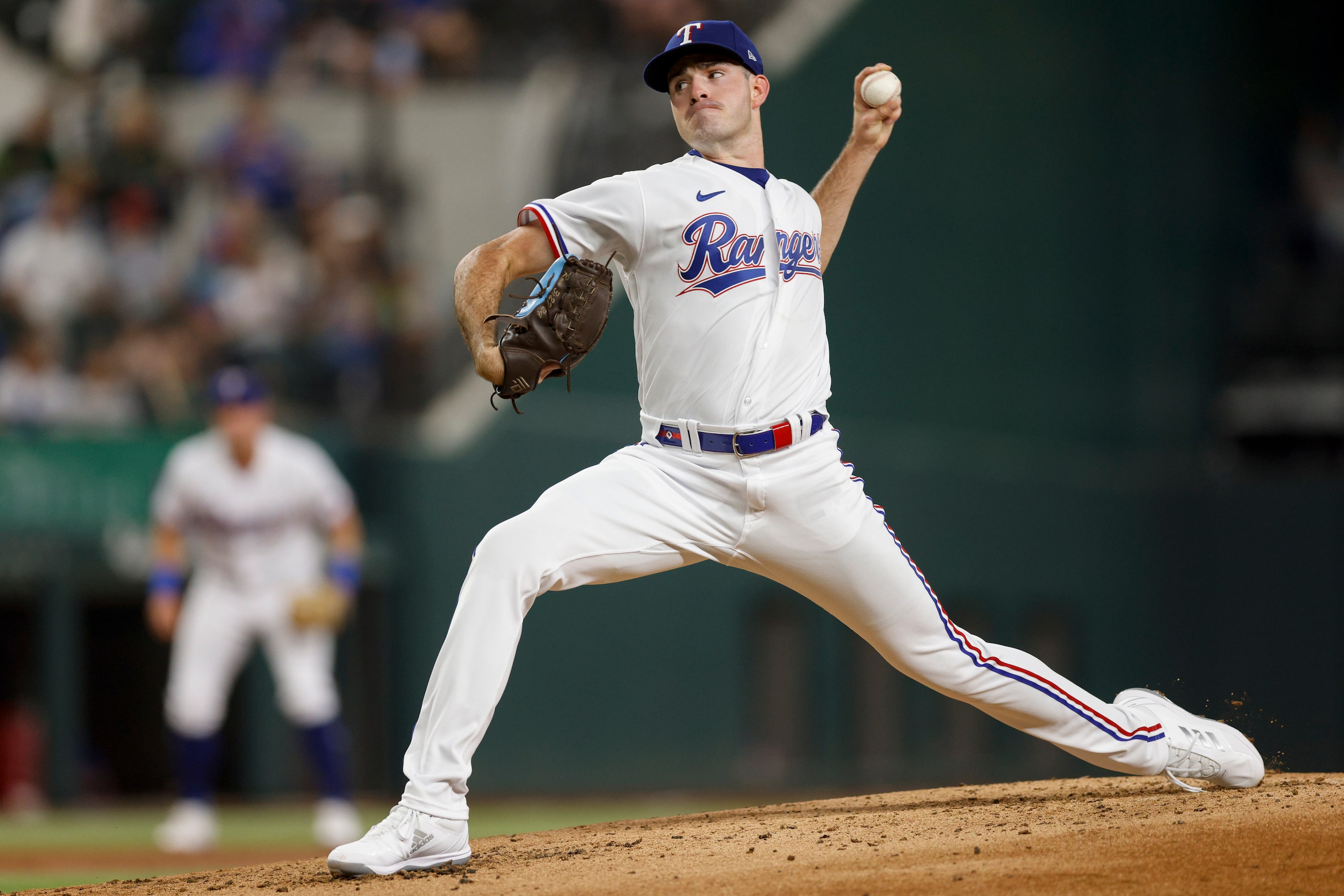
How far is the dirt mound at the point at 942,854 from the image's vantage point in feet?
11.2

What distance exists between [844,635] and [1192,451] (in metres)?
3.80

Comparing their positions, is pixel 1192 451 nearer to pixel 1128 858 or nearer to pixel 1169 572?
pixel 1169 572

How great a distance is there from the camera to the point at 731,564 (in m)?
3.73

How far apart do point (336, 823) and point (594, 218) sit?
4566mm

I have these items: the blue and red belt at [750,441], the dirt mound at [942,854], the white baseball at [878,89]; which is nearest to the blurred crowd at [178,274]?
the dirt mound at [942,854]

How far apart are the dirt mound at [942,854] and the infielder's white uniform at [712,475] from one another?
34cm

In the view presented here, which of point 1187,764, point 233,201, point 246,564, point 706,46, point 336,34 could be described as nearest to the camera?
point 706,46

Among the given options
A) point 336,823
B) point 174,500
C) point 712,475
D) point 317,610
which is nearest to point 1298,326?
point 317,610

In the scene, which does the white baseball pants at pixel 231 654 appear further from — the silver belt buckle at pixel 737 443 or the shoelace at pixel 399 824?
the silver belt buckle at pixel 737 443

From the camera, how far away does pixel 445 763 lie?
346 centimetres

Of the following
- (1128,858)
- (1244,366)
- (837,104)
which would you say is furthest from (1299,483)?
(1128,858)

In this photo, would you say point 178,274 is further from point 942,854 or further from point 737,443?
point 942,854

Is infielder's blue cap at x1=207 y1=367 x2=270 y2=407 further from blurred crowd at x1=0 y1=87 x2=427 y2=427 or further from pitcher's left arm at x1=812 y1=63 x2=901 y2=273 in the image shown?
pitcher's left arm at x1=812 y1=63 x2=901 y2=273

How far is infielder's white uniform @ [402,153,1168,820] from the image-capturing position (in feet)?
11.6
